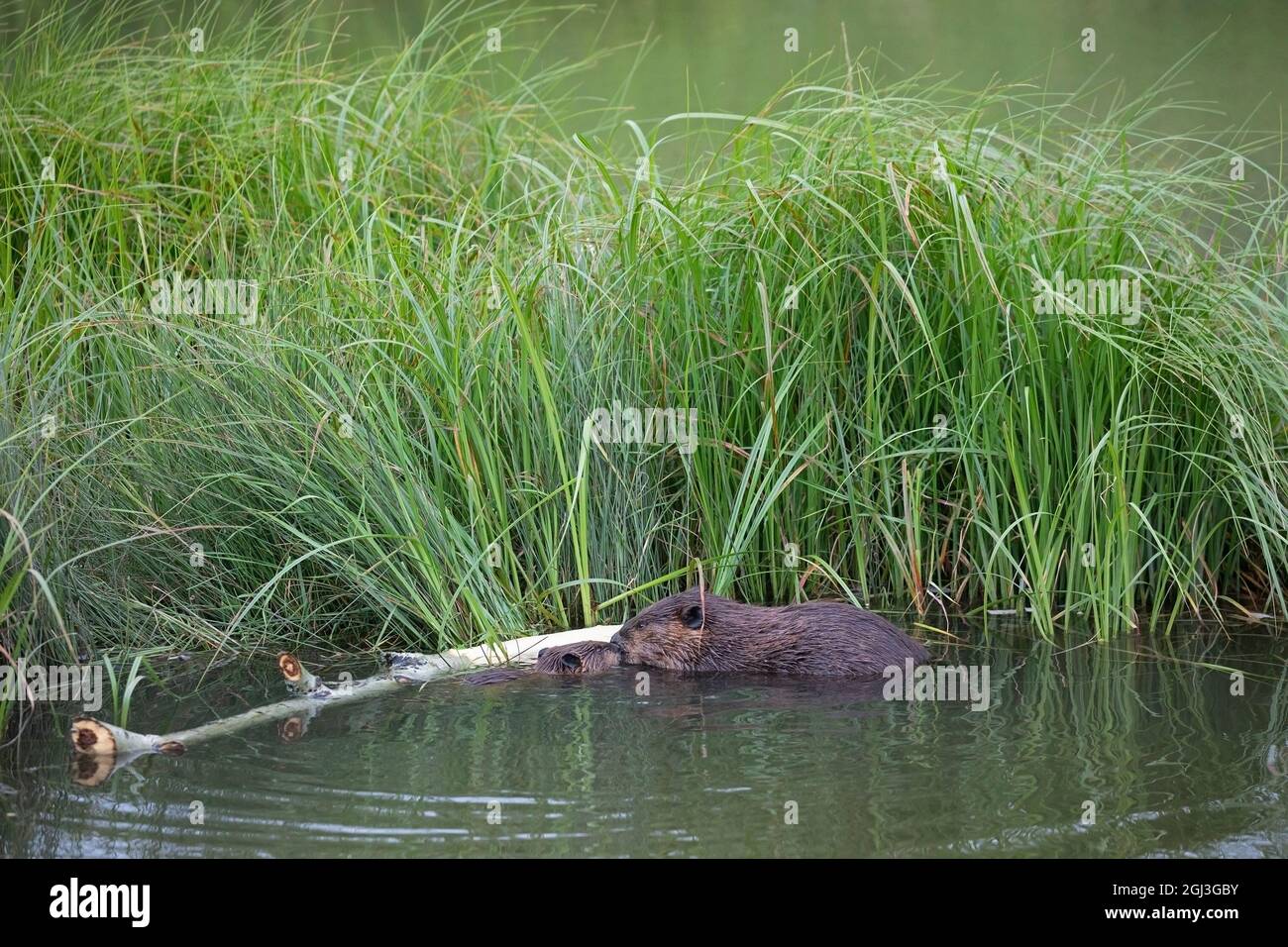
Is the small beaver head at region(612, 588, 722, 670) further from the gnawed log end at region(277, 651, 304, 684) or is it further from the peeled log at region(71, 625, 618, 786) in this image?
the gnawed log end at region(277, 651, 304, 684)

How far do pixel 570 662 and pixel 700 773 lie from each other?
1.14 m

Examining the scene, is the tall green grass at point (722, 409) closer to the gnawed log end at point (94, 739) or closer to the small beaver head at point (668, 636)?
the small beaver head at point (668, 636)

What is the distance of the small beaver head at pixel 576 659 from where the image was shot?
15.2 feet

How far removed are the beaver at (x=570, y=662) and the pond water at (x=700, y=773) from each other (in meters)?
0.07

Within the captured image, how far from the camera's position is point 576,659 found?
15.3 ft

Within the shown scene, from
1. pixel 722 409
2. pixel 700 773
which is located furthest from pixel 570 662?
pixel 722 409

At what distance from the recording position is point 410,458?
201 inches

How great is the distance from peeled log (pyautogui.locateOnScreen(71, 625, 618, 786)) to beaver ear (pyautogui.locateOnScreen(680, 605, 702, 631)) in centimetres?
30

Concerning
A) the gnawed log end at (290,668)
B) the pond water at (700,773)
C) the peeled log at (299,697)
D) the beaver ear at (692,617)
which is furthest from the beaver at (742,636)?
the gnawed log end at (290,668)

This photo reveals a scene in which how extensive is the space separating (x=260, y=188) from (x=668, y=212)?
97.1 inches

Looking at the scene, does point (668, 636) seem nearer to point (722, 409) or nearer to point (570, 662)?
point (570, 662)

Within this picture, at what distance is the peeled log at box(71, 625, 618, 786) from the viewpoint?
3725 millimetres
